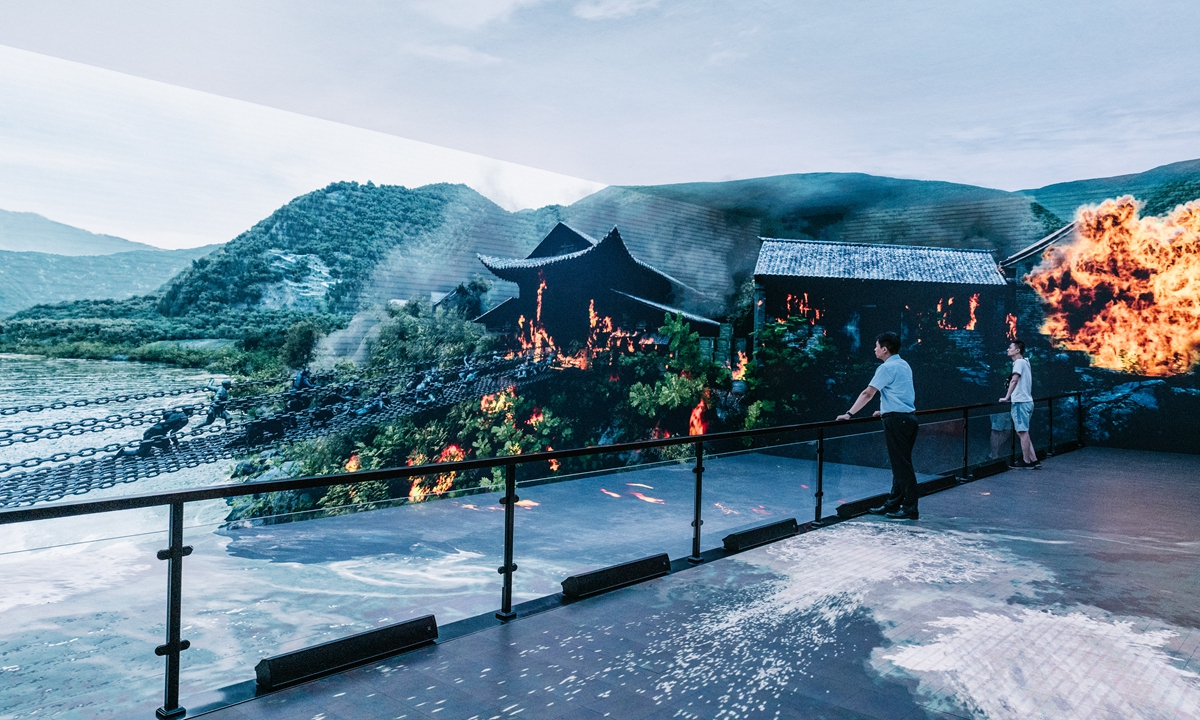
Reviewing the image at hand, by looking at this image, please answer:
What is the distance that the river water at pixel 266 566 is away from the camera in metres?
2.71

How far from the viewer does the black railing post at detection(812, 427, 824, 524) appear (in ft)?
17.0

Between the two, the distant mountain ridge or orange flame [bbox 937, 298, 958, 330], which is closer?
the distant mountain ridge

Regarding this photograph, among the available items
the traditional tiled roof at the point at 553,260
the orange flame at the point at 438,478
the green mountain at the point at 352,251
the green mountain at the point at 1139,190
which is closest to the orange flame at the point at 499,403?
the orange flame at the point at 438,478

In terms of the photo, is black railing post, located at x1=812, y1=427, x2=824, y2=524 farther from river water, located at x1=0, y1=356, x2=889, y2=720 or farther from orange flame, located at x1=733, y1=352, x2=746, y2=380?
orange flame, located at x1=733, y1=352, x2=746, y2=380

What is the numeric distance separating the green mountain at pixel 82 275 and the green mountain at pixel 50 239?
0.06m

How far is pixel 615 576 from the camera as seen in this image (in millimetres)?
3633

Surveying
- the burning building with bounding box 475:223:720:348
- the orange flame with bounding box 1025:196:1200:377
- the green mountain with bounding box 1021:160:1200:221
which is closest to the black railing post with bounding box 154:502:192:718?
the burning building with bounding box 475:223:720:348

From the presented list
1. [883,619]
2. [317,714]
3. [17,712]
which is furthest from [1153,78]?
[17,712]

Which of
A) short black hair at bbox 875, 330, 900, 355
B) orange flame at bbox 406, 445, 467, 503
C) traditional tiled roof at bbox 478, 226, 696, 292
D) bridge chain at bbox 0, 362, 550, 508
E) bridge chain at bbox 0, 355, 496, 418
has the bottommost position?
orange flame at bbox 406, 445, 467, 503

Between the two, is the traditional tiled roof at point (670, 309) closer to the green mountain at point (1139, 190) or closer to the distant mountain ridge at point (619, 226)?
the distant mountain ridge at point (619, 226)

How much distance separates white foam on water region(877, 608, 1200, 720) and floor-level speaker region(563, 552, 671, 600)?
4.35ft

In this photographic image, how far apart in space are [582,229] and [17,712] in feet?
37.2

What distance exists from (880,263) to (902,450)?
993 centimetres

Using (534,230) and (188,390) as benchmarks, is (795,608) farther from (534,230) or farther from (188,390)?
(534,230)
